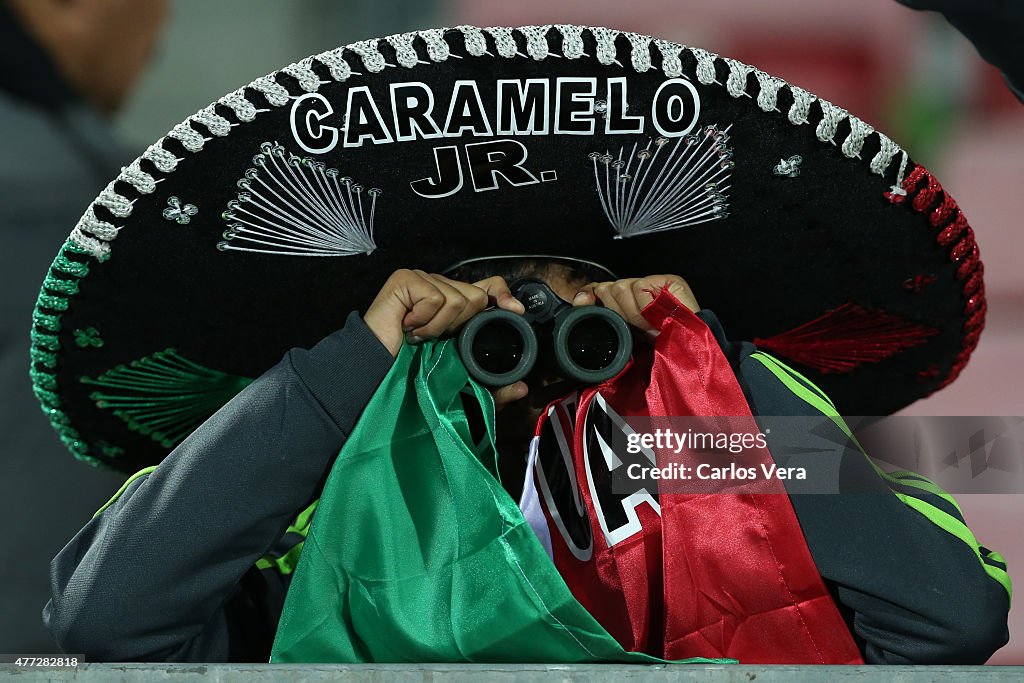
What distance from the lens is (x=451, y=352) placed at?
88cm

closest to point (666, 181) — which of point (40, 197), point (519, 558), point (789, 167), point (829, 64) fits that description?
point (789, 167)

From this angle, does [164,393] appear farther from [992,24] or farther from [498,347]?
[992,24]

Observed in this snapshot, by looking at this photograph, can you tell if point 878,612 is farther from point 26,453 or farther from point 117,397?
point 26,453

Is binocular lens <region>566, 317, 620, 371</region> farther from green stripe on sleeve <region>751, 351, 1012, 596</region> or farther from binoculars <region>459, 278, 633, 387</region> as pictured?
green stripe on sleeve <region>751, 351, 1012, 596</region>

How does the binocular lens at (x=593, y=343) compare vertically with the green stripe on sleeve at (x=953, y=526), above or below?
above

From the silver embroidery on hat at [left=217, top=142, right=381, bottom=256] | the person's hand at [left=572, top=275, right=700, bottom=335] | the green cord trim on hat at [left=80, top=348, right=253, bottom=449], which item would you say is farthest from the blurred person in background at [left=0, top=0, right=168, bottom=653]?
the person's hand at [left=572, top=275, right=700, bottom=335]

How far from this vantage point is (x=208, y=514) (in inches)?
32.1

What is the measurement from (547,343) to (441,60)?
250 mm

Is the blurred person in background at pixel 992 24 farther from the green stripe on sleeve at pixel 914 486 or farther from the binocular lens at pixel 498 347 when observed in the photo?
the binocular lens at pixel 498 347

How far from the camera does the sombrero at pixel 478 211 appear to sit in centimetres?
76

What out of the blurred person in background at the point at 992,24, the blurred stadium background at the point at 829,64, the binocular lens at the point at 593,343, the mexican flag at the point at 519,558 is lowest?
the mexican flag at the point at 519,558

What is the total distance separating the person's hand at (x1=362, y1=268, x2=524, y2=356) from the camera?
862mm

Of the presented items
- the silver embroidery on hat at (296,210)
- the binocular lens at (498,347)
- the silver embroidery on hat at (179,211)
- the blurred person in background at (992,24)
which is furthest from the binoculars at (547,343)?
the blurred person in background at (992,24)

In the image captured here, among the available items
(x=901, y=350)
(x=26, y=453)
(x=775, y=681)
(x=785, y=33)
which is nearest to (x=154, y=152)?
(x=775, y=681)
